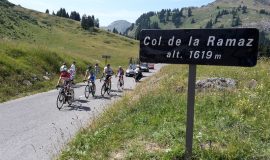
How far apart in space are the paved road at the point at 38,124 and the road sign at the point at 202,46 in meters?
3.99

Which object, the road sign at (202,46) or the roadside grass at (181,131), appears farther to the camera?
the roadside grass at (181,131)

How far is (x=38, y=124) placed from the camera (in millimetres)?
15695

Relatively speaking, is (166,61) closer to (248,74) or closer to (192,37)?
(192,37)

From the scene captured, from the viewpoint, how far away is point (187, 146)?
6977 mm

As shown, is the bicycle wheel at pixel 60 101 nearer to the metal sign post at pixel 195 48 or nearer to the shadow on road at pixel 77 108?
the shadow on road at pixel 77 108

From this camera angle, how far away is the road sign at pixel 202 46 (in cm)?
664

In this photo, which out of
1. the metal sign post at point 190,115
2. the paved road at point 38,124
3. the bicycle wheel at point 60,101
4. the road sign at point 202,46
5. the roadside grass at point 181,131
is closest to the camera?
the road sign at point 202,46

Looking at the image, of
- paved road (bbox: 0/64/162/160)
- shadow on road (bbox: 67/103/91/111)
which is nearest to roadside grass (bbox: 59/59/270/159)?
paved road (bbox: 0/64/162/160)

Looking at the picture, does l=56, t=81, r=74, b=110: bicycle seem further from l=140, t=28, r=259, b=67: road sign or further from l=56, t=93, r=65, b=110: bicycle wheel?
l=140, t=28, r=259, b=67: road sign

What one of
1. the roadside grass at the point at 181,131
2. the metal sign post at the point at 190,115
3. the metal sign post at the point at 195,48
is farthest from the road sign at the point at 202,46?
the roadside grass at the point at 181,131

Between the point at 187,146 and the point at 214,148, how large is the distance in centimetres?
63

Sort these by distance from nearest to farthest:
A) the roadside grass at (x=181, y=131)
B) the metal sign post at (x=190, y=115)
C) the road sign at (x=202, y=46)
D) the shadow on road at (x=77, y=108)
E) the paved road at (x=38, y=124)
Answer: the road sign at (x=202, y=46)
the metal sign post at (x=190, y=115)
the roadside grass at (x=181, y=131)
the paved road at (x=38, y=124)
the shadow on road at (x=77, y=108)

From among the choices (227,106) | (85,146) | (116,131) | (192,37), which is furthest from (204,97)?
(192,37)

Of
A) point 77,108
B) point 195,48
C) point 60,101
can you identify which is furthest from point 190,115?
point 60,101
